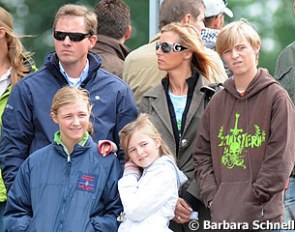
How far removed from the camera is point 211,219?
585 cm

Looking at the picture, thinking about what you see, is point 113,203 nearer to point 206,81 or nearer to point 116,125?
point 116,125

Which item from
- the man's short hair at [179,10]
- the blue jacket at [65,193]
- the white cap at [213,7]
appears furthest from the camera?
the white cap at [213,7]

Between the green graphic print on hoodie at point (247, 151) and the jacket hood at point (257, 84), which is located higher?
the jacket hood at point (257, 84)

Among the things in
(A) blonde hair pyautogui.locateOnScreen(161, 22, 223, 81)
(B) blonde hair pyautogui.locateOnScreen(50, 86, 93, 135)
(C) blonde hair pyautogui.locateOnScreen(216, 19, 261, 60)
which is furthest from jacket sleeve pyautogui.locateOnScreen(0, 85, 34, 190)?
(C) blonde hair pyautogui.locateOnScreen(216, 19, 261, 60)

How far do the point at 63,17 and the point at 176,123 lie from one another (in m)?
1.00

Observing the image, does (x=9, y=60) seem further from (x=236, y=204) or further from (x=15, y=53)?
(x=236, y=204)

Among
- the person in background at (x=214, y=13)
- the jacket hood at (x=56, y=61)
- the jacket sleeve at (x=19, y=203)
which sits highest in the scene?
the person in background at (x=214, y=13)

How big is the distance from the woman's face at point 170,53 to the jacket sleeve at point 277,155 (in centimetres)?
95

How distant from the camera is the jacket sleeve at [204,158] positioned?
19.3 feet

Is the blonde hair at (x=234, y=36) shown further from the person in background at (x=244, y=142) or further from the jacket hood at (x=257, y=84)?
the jacket hood at (x=257, y=84)

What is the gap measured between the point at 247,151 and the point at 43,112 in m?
1.35

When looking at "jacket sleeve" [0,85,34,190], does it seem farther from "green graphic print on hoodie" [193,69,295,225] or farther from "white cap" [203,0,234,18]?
"white cap" [203,0,234,18]

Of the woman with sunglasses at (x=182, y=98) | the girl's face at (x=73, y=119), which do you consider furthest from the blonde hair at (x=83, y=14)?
the girl's face at (x=73, y=119)

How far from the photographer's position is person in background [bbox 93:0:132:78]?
7.36 meters
